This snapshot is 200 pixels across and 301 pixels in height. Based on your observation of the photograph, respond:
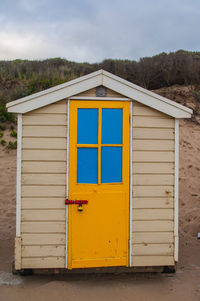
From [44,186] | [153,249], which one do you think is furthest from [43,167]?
[153,249]

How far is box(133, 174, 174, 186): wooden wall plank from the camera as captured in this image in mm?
4469

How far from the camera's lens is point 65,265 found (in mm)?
4355

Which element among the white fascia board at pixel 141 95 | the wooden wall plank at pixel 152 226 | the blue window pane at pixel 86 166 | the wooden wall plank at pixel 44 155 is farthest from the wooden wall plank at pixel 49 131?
the wooden wall plank at pixel 152 226

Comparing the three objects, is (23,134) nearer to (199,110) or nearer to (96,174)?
(96,174)

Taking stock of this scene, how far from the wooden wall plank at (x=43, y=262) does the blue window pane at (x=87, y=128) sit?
1.73 meters

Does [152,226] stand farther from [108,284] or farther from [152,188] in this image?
[108,284]

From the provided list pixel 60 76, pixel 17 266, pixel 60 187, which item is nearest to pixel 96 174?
pixel 60 187

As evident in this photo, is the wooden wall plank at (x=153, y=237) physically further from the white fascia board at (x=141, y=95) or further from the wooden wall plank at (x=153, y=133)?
the white fascia board at (x=141, y=95)

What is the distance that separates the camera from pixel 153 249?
4484 mm

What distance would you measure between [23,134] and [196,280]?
11.3 ft

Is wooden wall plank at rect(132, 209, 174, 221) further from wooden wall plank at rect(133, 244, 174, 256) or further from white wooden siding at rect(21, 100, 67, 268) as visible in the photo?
white wooden siding at rect(21, 100, 67, 268)

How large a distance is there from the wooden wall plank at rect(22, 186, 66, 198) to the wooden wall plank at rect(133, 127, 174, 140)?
1.34 metres

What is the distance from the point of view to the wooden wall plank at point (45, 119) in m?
4.35

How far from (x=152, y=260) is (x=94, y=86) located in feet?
8.88
